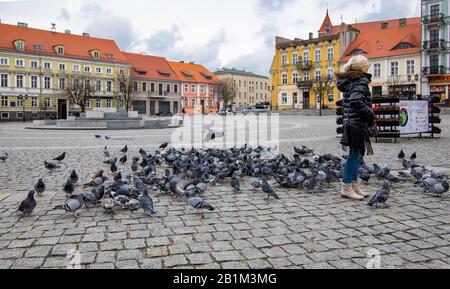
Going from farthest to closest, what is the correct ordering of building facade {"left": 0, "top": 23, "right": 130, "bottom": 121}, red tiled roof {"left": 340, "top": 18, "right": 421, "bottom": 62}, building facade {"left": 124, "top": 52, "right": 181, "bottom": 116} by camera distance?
1. building facade {"left": 124, "top": 52, "right": 181, "bottom": 116}
2. building facade {"left": 0, "top": 23, "right": 130, "bottom": 121}
3. red tiled roof {"left": 340, "top": 18, "right": 421, "bottom": 62}

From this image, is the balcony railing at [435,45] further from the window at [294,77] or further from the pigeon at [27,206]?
the pigeon at [27,206]

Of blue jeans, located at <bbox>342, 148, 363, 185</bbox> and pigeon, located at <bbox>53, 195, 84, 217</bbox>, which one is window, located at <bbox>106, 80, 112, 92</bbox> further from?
blue jeans, located at <bbox>342, 148, 363, 185</bbox>

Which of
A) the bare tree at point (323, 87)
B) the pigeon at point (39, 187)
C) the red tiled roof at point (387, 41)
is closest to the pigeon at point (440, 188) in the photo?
the pigeon at point (39, 187)

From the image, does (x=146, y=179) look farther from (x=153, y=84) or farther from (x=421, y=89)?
(x=153, y=84)

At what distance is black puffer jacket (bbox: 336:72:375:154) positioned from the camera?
5379 mm

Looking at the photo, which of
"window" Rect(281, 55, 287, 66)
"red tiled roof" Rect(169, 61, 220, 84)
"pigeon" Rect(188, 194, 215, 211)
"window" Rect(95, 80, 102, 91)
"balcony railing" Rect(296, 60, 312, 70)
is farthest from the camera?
"red tiled roof" Rect(169, 61, 220, 84)

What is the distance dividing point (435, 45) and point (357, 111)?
53.1 m

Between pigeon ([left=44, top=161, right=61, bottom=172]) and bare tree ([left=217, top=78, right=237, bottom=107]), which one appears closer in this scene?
pigeon ([left=44, top=161, right=61, bottom=172])

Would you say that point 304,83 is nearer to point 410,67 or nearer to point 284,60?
point 284,60

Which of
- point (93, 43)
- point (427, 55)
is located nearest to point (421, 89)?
point (427, 55)

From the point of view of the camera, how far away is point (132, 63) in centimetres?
7175

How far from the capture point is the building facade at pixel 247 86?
112 metres

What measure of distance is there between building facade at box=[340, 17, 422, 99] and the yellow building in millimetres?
2392

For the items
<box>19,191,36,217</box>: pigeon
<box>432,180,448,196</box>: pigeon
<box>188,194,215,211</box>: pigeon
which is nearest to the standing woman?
<box>432,180,448,196</box>: pigeon
